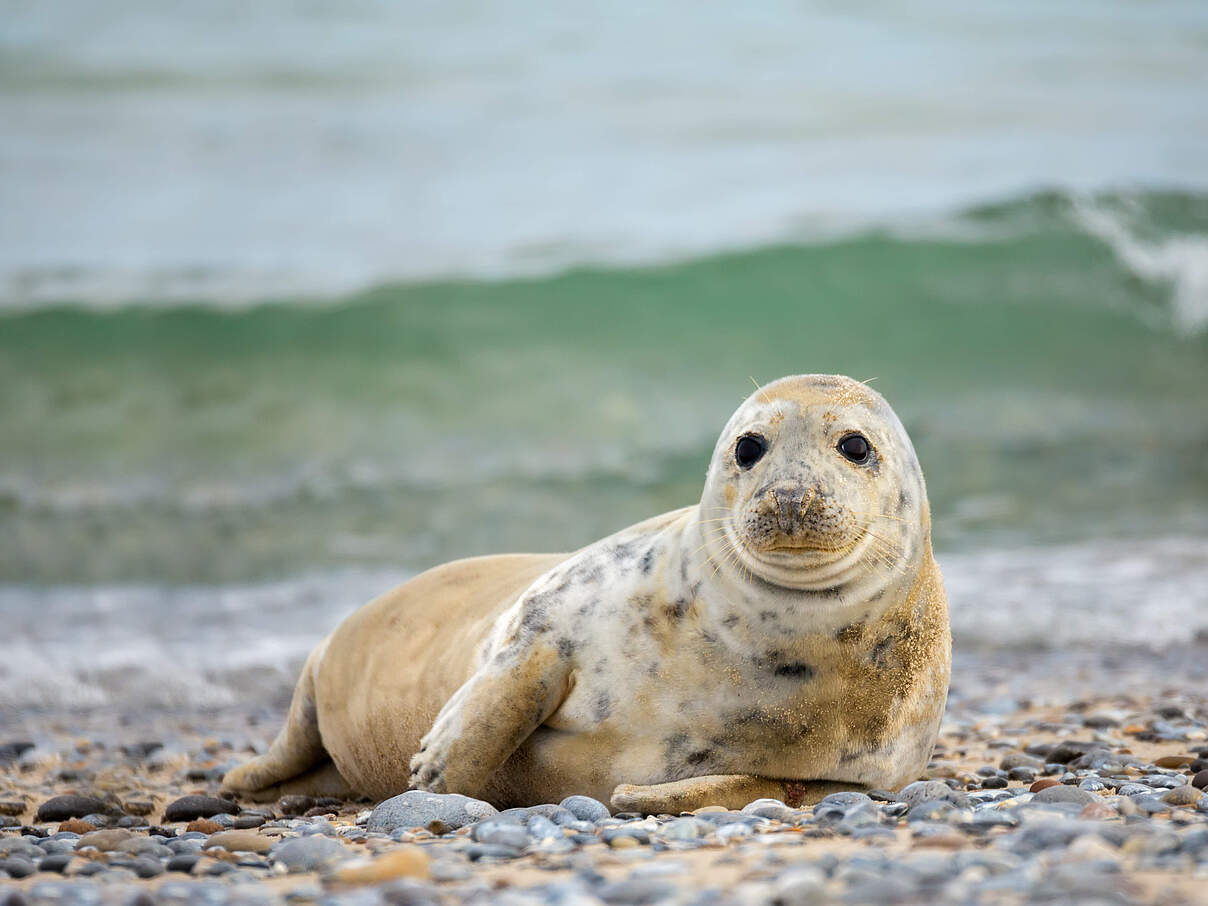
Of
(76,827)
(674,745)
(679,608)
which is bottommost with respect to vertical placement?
(76,827)

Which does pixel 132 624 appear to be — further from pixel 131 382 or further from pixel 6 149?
pixel 6 149

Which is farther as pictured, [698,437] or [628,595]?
[698,437]

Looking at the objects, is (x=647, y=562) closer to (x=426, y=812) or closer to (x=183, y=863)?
(x=426, y=812)

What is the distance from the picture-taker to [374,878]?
2.38 m

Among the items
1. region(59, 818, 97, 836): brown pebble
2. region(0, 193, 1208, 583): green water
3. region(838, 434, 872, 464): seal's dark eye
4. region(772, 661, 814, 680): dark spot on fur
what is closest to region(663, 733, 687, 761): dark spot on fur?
region(772, 661, 814, 680): dark spot on fur

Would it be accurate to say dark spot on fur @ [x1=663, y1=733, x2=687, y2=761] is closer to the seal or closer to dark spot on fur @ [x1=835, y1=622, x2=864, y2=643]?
the seal

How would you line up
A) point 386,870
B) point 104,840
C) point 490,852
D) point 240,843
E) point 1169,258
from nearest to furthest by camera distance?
point 386,870
point 490,852
point 240,843
point 104,840
point 1169,258

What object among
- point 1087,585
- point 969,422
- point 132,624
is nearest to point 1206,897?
point 1087,585

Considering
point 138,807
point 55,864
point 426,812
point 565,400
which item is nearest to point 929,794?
point 426,812

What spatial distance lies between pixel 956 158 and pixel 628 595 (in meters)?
16.5

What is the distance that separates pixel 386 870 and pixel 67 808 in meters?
1.81

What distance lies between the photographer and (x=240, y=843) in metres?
2.87

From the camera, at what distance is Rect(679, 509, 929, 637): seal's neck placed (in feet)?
9.97

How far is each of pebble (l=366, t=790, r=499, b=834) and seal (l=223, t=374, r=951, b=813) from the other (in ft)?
0.55
